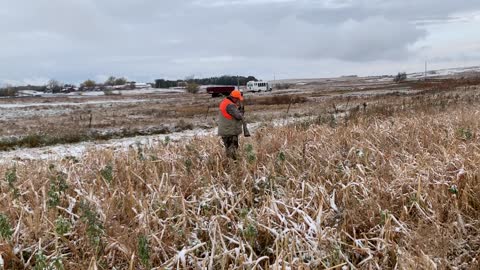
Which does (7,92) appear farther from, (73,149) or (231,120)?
(231,120)

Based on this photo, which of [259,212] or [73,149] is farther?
[73,149]

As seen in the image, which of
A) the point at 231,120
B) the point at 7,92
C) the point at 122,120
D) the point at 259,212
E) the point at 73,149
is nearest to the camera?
the point at 259,212

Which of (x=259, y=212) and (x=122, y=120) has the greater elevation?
(x=259, y=212)

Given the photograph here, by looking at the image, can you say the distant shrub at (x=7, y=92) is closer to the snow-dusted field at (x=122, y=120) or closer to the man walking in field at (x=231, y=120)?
the snow-dusted field at (x=122, y=120)

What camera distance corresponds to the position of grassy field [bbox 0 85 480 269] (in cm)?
365

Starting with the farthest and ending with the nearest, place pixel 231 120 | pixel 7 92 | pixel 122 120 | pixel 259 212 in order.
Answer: pixel 7 92 < pixel 122 120 < pixel 231 120 < pixel 259 212

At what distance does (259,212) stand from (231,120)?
2.56 meters

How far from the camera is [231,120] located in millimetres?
6734

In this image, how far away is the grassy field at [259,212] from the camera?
3652 mm

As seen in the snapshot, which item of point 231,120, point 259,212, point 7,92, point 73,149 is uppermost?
point 7,92

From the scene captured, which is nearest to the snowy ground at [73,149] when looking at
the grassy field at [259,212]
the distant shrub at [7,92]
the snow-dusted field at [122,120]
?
the snow-dusted field at [122,120]

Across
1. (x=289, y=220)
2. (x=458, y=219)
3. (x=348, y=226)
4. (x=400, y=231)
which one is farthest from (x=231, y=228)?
(x=458, y=219)

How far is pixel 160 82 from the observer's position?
118250mm

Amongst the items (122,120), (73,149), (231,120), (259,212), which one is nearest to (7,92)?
(122,120)
